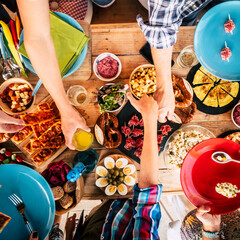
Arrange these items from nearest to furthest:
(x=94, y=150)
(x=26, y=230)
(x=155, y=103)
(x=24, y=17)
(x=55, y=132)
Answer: (x=24, y=17) → (x=26, y=230) → (x=155, y=103) → (x=55, y=132) → (x=94, y=150)

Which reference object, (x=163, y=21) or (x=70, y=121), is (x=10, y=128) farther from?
(x=163, y=21)

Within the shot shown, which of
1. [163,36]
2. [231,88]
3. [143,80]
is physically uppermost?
[163,36]

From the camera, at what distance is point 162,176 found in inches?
53.7

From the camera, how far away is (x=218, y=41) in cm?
119

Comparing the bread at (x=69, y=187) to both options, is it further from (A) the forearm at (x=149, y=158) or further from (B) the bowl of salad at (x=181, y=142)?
(B) the bowl of salad at (x=181, y=142)

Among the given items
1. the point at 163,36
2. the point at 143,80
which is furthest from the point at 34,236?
the point at 163,36

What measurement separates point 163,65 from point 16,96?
918 millimetres

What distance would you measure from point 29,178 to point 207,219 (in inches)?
44.9

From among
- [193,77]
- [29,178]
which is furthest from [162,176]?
[29,178]

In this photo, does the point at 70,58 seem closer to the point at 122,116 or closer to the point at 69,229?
the point at 122,116

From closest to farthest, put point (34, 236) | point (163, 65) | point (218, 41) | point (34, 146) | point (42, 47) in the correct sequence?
point (42, 47) → point (34, 236) → point (163, 65) → point (218, 41) → point (34, 146)

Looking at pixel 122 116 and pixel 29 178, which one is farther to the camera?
pixel 122 116

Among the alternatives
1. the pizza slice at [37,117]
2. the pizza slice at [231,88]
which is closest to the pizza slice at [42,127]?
the pizza slice at [37,117]

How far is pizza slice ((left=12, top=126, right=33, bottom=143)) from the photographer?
130 cm
